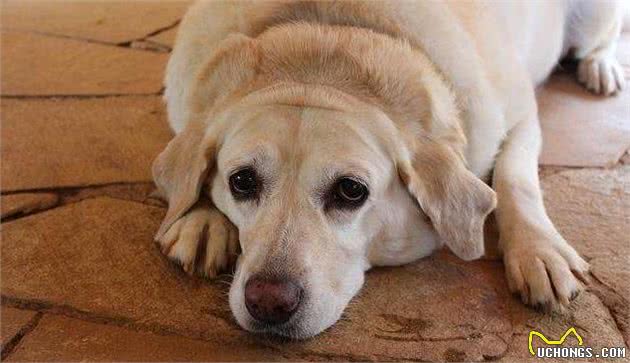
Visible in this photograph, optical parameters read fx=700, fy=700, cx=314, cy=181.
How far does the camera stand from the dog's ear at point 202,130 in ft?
6.61

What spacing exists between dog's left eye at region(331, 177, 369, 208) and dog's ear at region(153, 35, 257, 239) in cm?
40

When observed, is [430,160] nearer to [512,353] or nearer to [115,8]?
[512,353]

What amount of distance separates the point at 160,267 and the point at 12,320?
421 millimetres

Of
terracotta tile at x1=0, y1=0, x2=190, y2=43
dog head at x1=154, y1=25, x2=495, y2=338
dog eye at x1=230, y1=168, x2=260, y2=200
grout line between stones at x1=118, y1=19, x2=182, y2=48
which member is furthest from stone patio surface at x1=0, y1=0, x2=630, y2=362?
terracotta tile at x1=0, y1=0, x2=190, y2=43

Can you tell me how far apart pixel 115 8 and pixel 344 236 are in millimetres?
3445

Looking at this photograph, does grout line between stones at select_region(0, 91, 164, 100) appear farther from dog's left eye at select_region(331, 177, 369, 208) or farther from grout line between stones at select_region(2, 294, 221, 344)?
dog's left eye at select_region(331, 177, 369, 208)

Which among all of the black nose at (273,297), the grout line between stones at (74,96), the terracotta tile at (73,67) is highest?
the black nose at (273,297)

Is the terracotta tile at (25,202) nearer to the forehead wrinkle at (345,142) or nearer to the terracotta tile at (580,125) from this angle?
the forehead wrinkle at (345,142)

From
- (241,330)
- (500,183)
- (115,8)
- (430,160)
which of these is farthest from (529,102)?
(115,8)

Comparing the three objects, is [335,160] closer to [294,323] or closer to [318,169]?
[318,169]

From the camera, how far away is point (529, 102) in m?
2.62

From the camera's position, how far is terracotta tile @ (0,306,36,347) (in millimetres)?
1839

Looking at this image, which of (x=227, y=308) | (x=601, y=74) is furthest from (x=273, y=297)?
(x=601, y=74)

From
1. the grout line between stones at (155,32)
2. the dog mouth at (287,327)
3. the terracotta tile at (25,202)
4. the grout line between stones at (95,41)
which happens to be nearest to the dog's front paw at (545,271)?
the dog mouth at (287,327)
